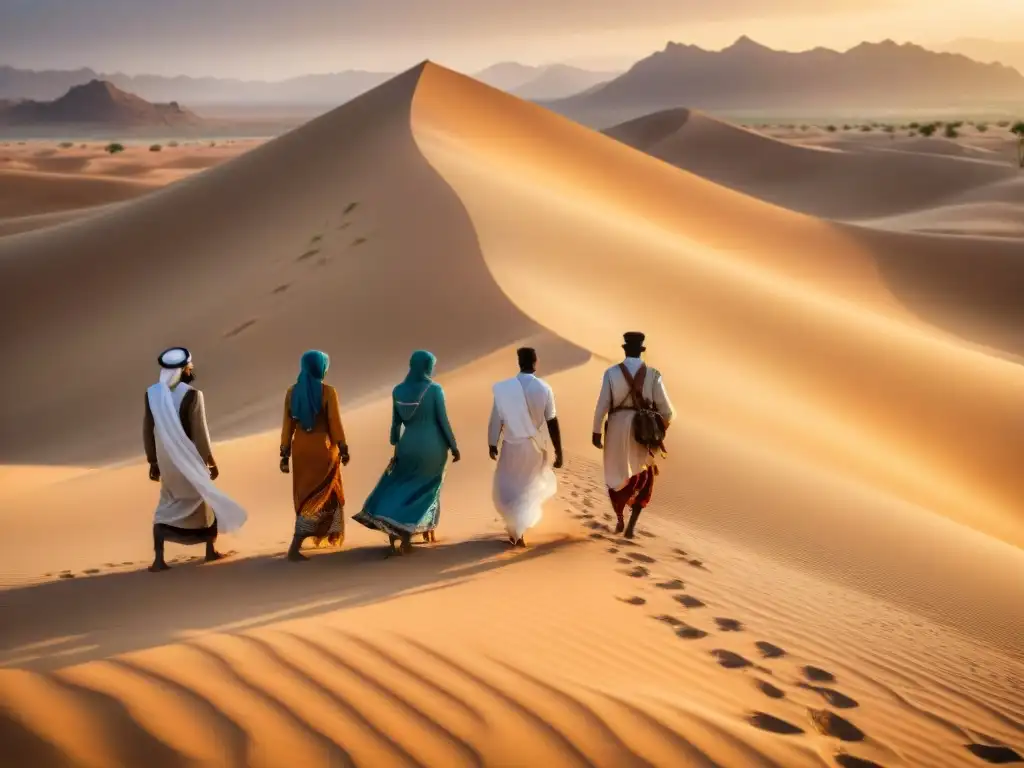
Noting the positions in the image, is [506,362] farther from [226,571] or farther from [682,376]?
[226,571]

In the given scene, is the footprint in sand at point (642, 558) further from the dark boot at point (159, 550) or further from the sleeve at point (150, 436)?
the sleeve at point (150, 436)

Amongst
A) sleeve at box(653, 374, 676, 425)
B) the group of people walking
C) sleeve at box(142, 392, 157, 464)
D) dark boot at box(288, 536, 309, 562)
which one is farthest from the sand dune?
sleeve at box(142, 392, 157, 464)

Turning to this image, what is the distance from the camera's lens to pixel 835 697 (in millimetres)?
4711

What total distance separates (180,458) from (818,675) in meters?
3.86

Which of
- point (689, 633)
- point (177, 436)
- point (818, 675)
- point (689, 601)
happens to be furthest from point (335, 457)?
point (818, 675)

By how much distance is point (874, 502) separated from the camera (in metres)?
8.78

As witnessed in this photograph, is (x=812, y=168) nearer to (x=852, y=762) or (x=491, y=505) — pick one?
(x=491, y=505)

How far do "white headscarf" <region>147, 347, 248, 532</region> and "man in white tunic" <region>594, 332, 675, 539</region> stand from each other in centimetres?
254

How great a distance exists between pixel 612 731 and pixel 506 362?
283 inches

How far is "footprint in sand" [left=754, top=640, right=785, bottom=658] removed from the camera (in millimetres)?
5098

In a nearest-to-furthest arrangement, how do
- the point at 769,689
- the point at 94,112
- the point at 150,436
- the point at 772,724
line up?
the point at 772,724
the point at 769,689
the point at 150,436
the point at 94,112

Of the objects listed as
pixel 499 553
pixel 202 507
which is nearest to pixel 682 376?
pixel 499 553

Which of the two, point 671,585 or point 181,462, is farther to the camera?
point 181,462

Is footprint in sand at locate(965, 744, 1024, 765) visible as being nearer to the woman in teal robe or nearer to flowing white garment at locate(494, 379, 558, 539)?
flowing white garment at locate(494, 379, 558, 539)
